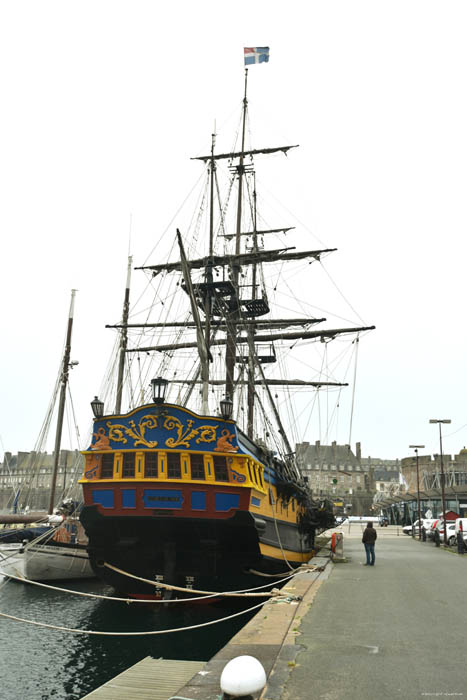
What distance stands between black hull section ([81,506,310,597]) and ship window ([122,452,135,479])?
117cm

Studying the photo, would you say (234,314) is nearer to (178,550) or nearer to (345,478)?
(178,550)

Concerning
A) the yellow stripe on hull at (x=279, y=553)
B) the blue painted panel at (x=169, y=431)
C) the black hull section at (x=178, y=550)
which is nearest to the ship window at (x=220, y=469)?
the blue painted panel at (x=169, y=431)

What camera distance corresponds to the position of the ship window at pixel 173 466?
15.8 m

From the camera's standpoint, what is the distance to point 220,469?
15664 millimetres

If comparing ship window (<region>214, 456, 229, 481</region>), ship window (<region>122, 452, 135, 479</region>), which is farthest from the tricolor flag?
ship window (<region>214, 456, 229, 481</region>)

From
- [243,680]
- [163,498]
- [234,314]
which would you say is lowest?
[243,680]

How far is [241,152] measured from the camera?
109 ft

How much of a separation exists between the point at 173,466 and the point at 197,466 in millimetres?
663

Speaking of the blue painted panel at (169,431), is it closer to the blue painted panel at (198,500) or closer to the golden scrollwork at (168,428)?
the golden scrollwork at (168,428)

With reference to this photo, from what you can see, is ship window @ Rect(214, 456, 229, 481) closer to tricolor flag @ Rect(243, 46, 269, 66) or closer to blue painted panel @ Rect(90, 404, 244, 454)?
blue painted panel @ Rect(90, 404, 244, 454)

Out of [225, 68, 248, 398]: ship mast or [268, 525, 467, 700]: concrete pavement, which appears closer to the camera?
[268, 525, 467, 700]: concrete pavement

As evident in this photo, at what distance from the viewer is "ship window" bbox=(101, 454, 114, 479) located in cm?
1639

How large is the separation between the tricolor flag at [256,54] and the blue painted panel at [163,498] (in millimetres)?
23004

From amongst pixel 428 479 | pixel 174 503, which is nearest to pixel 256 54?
pixel 174 503
